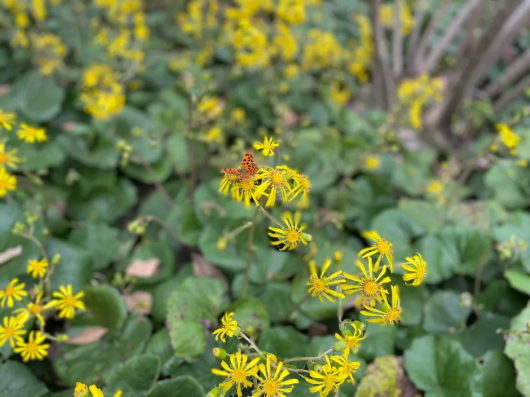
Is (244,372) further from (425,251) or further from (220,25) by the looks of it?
(220,25)

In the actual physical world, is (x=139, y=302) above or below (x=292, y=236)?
below

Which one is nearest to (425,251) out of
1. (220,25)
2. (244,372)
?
(244,372)

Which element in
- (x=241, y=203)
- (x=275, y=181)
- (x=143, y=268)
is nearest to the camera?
(x=275, y=181)

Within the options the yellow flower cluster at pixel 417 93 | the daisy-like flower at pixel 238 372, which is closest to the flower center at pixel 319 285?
the daisy-like flower at pixel 238 372

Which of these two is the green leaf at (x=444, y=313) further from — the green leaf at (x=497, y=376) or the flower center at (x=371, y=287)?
the flower center at (x=371, y=287)

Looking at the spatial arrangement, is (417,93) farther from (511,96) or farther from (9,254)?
(9,254)

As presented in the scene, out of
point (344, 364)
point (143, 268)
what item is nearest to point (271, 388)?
point (344, 364)
